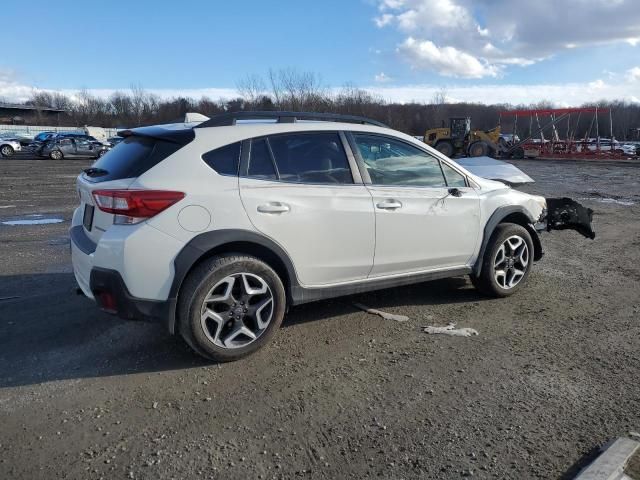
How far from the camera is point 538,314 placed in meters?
4.68

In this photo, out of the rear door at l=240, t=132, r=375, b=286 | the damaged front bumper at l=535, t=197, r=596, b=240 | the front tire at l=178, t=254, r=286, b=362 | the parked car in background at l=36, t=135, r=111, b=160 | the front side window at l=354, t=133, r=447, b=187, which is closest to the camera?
the front tire at l=178, t=254, r=286, b=362

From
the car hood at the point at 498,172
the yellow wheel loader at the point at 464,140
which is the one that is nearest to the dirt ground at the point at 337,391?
the car hood at the point at 498,172

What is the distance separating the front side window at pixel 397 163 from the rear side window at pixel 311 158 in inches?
9.3

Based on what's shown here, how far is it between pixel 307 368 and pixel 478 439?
131 centimetres

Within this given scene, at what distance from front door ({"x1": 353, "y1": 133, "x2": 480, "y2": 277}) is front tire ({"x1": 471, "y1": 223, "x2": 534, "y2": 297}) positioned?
262 millimetres

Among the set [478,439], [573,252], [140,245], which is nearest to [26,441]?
[140,245]

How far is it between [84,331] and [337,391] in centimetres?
233

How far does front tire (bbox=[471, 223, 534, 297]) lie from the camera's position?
4922 mm

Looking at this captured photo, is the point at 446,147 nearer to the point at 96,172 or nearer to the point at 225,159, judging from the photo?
the point at 225,159

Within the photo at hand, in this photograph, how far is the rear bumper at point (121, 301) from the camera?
333 cm

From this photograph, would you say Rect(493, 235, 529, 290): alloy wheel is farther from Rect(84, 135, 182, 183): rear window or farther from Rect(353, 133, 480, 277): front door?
Rect(84, 135, 182, 183): rear window

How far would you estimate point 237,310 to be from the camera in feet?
12.0

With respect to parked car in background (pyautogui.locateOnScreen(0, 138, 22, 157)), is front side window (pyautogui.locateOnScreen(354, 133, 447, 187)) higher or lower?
lower

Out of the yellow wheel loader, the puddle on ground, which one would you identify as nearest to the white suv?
the puddle on ground
